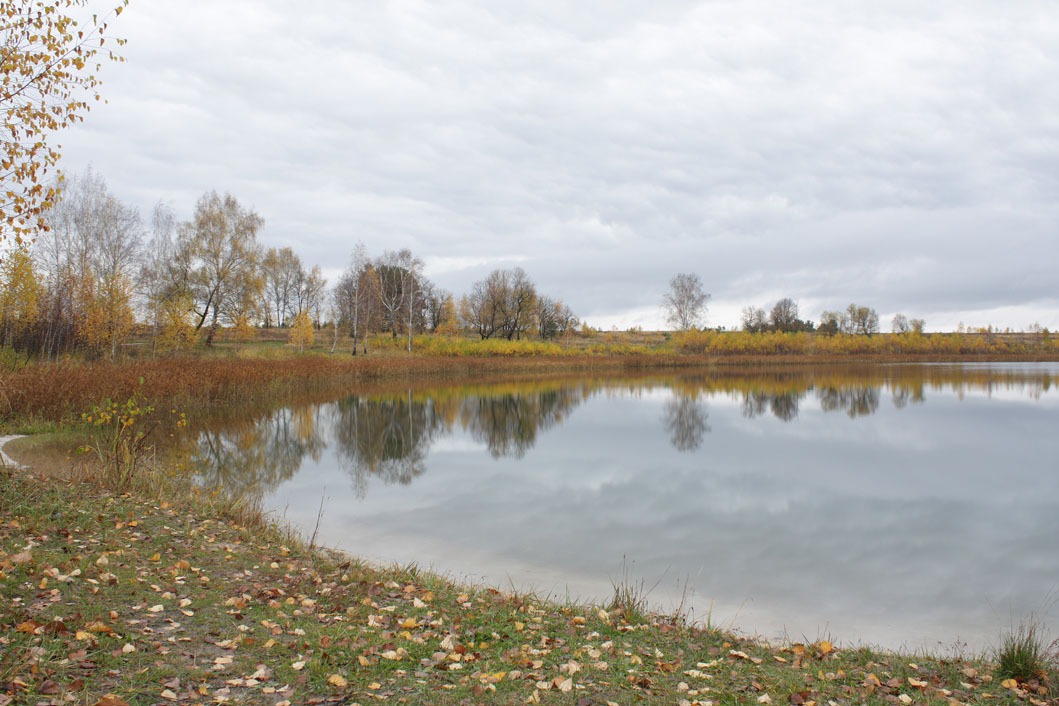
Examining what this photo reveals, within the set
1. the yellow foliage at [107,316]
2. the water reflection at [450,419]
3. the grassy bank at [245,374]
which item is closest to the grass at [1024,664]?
the water reflection at [450,419]

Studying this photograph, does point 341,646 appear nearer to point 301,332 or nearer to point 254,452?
point 254,452

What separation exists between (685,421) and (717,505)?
11.4 meters

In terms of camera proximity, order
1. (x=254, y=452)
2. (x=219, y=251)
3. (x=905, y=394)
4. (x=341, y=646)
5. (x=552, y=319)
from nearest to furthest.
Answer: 1. (x=341, y=646)
2. (x=254, y=452)
3. (x=905, y=394)
4. (x=219, y=251)
5. (x=552, y=319)

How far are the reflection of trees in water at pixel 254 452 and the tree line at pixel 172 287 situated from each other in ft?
19.5

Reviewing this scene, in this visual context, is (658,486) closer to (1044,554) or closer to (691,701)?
(1044,554)

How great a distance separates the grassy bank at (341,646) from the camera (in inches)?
147

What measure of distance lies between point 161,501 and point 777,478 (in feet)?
35.3

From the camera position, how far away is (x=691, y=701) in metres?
3.84

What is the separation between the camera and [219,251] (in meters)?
39.8

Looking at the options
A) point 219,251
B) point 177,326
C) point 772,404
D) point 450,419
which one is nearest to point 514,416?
point 450,419

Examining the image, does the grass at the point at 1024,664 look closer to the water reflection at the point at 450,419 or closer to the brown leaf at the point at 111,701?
the brown leaf at the point at 111,701

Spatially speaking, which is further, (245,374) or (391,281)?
(391,281)

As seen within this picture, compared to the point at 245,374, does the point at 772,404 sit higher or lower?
lower

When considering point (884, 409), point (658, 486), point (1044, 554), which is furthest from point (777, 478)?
point (884, 409)
